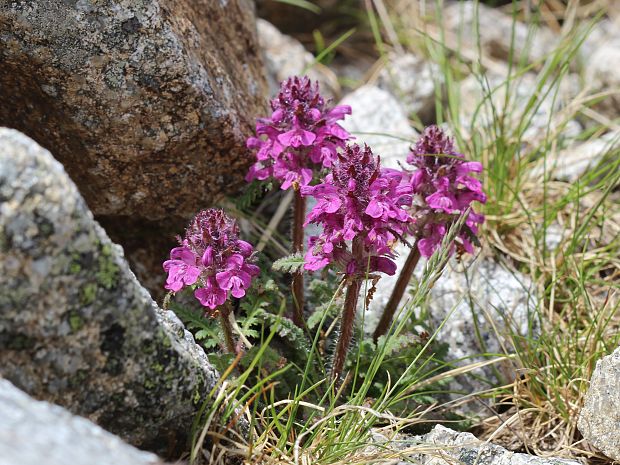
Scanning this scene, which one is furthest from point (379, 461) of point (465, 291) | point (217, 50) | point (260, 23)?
point (260, 23)

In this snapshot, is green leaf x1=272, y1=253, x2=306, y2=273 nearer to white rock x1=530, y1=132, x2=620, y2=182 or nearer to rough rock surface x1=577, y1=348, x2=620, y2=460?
rough rock surface x1=577, y1=348, x2=620, y2=460

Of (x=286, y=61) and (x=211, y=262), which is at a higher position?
(x=286, y=61)

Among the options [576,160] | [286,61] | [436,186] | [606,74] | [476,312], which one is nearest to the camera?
[436,186]

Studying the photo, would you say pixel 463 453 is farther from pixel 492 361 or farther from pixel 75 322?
pixel 75 322

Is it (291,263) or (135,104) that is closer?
(291,263)

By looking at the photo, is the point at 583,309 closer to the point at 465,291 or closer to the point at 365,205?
the point at 465,291

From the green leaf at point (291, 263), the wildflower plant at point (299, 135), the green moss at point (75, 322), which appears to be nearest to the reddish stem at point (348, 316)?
the green leaf at point (291, 263)

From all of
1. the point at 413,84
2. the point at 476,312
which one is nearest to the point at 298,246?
the point at 476,312
